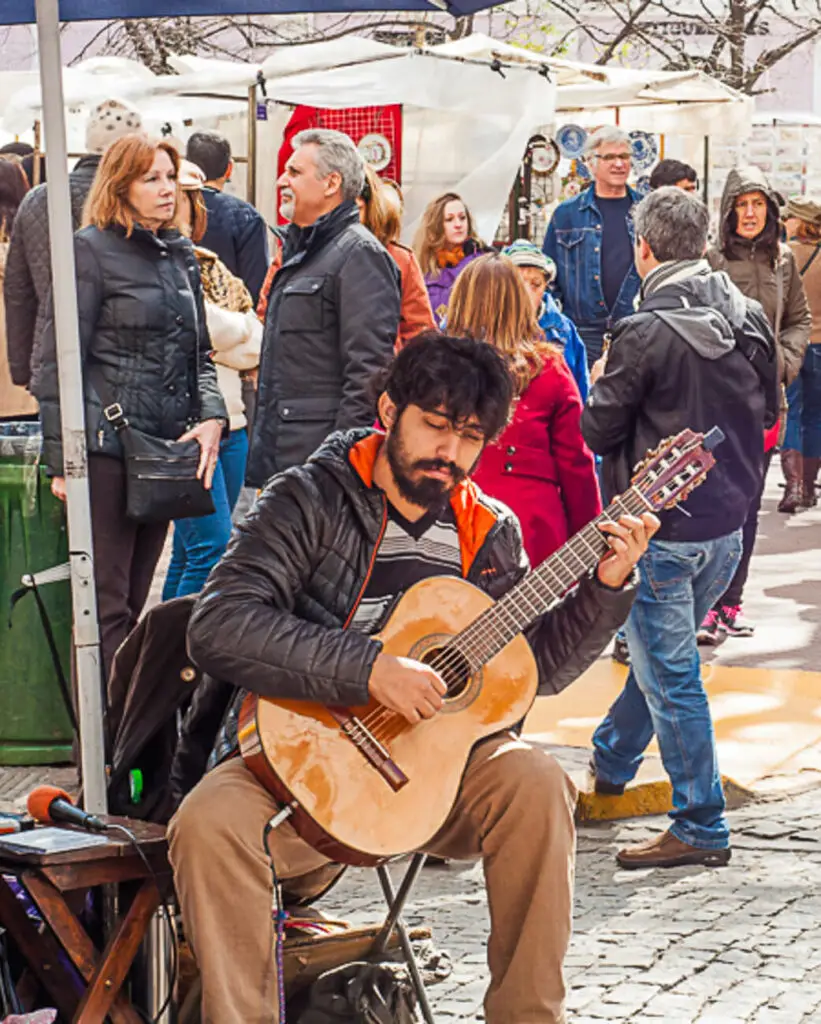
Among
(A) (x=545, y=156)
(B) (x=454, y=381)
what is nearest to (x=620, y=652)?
(B) (x=454, y=381)

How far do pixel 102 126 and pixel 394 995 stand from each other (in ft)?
11.2

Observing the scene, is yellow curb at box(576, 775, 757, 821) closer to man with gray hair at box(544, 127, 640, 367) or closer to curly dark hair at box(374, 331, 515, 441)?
curly dark hair at box(374, 331, 515, 441)

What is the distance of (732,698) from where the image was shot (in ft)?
24.3

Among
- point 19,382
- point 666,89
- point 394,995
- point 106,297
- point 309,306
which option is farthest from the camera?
point 666,89

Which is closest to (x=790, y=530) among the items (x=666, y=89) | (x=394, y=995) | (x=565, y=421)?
(x=666, y=89)

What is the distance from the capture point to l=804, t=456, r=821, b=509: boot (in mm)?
12688

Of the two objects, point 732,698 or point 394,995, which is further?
point 732,698

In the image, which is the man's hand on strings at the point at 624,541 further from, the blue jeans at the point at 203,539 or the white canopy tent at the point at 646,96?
the white canopy tent at the point at 646,96

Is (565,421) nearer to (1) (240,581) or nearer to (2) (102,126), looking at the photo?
(2) (102,126)

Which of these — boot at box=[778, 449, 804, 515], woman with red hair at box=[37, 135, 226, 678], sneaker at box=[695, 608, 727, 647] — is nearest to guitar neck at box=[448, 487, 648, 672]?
woman with red hair at box=[37, 135, 226, 678]

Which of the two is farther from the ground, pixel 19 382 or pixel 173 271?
pixel 173 271

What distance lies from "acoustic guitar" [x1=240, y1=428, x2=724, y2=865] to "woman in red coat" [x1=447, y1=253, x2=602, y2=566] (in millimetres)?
1863

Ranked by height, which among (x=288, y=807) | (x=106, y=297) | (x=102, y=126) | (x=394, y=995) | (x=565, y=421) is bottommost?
(x=394, y=995)

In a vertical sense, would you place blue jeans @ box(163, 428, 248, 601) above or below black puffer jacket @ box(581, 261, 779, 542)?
below
